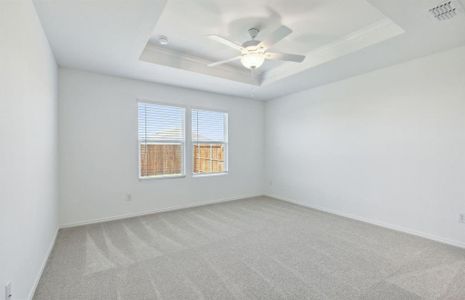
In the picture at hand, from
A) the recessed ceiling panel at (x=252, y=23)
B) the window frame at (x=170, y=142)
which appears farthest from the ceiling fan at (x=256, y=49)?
the window frame at (x=170, y=142)

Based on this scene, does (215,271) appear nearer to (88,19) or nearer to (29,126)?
(29,126)

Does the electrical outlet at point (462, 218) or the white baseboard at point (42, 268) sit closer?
the white baseboard at point (42, 268)

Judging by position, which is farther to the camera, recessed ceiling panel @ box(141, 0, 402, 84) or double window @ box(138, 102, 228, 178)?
double window @ box(138, 102, 228, 178)

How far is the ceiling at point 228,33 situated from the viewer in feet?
7.11

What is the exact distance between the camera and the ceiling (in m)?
2.17

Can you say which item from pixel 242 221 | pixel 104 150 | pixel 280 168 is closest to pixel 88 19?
pixel 104 150

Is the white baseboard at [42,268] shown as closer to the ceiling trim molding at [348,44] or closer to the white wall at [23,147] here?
the white wall at [23,147]

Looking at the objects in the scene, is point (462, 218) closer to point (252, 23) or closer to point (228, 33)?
point (252, 23)

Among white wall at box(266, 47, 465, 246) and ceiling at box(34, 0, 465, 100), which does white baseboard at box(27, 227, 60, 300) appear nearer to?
ceiling at box(34, 0, 465, 100)

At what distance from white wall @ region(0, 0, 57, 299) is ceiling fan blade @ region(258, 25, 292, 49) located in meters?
2.14

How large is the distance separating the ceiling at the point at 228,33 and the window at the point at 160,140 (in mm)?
691

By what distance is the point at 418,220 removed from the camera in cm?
325

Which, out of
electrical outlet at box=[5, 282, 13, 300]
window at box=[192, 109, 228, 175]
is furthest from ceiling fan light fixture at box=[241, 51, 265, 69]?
electrical outlet at box=[5, 282, 13, 300]

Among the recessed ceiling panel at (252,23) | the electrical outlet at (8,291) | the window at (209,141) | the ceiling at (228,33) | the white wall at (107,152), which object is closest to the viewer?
the electrical outlet at (8,291)
